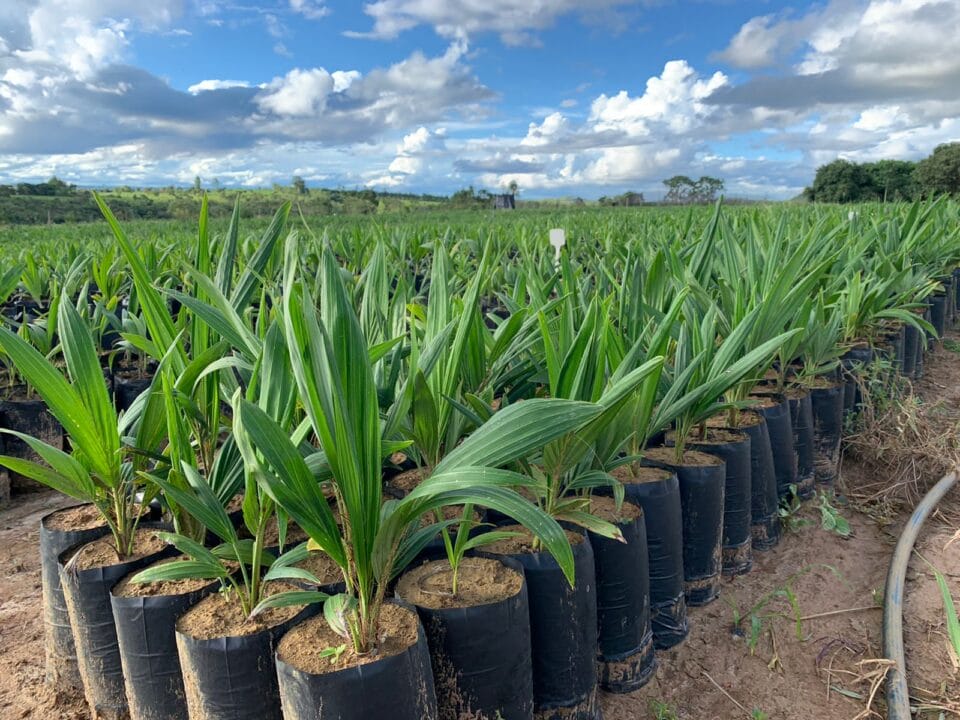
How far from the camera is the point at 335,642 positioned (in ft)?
2.48

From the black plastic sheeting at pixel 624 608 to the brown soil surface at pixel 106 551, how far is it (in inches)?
26.0

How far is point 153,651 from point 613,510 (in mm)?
687

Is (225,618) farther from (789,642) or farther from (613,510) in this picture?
(789,642)

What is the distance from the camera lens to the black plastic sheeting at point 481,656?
2.63ft

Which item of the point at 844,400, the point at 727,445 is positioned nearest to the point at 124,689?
the point at 727,445

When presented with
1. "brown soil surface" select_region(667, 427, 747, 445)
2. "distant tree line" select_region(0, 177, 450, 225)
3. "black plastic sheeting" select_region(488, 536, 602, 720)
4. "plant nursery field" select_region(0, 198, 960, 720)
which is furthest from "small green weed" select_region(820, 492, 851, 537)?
"distant tree line" select_region(0, 177, 450, 225)

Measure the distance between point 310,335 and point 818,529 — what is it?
1.50m

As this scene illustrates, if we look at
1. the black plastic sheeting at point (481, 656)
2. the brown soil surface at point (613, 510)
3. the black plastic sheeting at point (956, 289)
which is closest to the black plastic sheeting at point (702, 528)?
the brown soil surface at point (613, 510)

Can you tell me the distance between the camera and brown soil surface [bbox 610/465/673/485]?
45.8 inches

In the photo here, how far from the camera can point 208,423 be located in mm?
1021

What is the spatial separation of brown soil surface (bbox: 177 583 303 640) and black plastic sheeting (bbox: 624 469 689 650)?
0.58 metres

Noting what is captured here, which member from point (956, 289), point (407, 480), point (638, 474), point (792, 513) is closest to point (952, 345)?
point (956, 289)

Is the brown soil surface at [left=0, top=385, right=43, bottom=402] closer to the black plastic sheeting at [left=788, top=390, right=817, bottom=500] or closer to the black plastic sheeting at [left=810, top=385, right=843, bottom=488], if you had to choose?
the black plastic sheeting at [left=788, top=390, right=817, bottom=500]

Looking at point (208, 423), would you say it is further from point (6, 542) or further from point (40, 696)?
point (6, 542)
